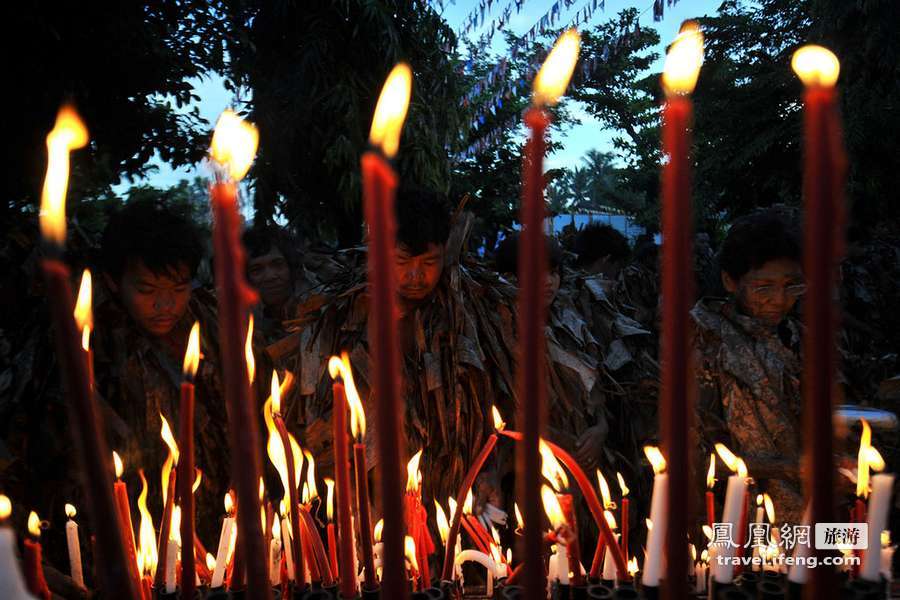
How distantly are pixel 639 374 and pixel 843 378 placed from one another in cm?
126

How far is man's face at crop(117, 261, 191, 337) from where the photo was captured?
9.07ft

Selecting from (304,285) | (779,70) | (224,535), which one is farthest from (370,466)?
(779,70)

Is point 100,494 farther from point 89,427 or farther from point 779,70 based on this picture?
point 779,70

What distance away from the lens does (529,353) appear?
49 centimetres

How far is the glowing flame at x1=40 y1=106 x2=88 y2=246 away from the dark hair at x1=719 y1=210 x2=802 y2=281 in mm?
2766

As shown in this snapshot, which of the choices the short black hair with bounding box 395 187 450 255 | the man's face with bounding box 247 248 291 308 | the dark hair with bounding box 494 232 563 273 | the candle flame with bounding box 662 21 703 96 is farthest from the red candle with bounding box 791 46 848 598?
the man's face with bounding box 247 248 291 308

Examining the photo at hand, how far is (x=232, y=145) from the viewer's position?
2.29 feet

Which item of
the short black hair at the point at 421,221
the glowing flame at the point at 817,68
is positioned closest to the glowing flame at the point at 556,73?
the glowing flame at the point at 817,68

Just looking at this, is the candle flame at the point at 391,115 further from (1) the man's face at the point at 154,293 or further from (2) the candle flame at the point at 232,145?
(1) the man's face at the point at 154,293

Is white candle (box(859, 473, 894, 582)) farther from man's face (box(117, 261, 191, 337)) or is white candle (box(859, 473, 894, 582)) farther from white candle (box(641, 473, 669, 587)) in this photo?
man's face (box(117, 261, 191, 337))

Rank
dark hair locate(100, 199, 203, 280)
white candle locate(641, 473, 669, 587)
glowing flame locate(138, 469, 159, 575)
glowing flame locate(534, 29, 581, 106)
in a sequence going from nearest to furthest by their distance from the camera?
glowing flame locate(534, 29, 581, 106), white candle locate(641, 473, 669, 587), glowing flame locate(138, 469, 159, 575), dark hair locate(100, 199, 203, 280)

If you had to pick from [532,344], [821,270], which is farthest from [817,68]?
[532,344]

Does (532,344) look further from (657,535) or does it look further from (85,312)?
(85,312)

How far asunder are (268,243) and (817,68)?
473 centimetres
